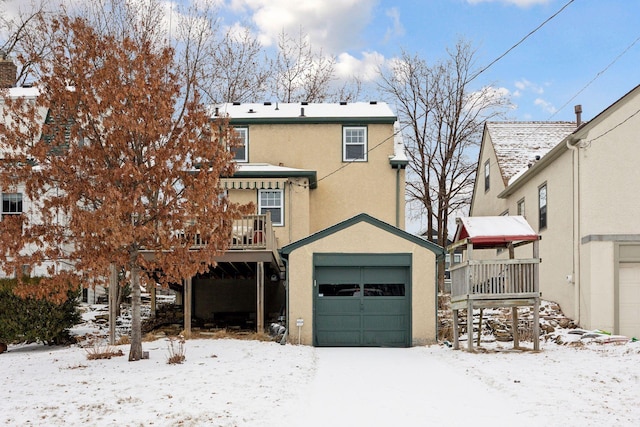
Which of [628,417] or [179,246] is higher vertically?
[179,246]

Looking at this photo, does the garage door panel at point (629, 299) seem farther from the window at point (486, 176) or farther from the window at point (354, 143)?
the window at point (486, 176)

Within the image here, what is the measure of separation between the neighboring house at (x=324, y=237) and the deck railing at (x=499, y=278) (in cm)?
255

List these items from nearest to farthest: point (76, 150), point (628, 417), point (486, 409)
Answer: point (628, 417) < point (486, 409) < point (76, 150)

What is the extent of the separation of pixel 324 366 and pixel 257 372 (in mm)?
2236

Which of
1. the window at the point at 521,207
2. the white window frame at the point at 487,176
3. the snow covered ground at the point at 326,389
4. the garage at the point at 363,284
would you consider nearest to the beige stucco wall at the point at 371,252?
the garage at the point at 363,284

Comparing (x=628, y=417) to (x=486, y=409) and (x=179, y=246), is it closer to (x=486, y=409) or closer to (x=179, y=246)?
(x=486, y=409)

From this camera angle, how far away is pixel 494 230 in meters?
17.9

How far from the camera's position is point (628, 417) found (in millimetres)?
9328

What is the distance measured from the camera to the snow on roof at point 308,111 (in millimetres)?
26188

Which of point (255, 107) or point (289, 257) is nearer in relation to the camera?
point (289, 257)

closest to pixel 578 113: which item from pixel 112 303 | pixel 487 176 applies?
pixel 487 176

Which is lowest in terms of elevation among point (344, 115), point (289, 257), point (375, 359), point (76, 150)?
point (375, 359)

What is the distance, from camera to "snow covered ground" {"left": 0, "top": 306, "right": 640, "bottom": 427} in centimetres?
941

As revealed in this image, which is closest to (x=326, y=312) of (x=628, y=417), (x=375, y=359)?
A: (x=375, y=359)
